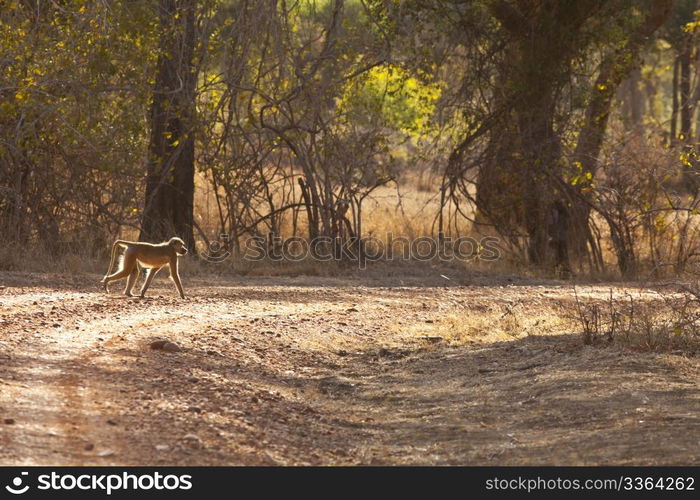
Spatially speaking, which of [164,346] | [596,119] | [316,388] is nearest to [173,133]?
[596,119]

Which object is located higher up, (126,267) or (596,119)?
(596,119)

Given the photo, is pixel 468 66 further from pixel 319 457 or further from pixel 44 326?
pixel 319 457

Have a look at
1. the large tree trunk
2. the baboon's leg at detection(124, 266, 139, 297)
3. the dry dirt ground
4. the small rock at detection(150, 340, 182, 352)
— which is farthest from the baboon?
the large tree trunk

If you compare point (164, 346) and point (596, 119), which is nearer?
point (164, 346)

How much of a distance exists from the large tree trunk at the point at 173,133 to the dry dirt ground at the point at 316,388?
15.7 feet

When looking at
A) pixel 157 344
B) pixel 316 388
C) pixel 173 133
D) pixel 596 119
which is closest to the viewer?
pixel 316 388

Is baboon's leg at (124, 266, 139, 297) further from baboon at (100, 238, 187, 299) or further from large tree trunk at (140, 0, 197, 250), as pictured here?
large tree trunk at (140, 0, 197, 250)

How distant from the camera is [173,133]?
18.2 m

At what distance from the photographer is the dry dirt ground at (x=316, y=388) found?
6641 millimetres

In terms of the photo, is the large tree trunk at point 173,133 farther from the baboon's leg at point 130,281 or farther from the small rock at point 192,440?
the small rock at point 192,440

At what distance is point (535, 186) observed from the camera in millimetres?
19422

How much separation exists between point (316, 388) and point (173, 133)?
10.00 metres

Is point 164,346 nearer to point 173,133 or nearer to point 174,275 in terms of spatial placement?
point 174,275
